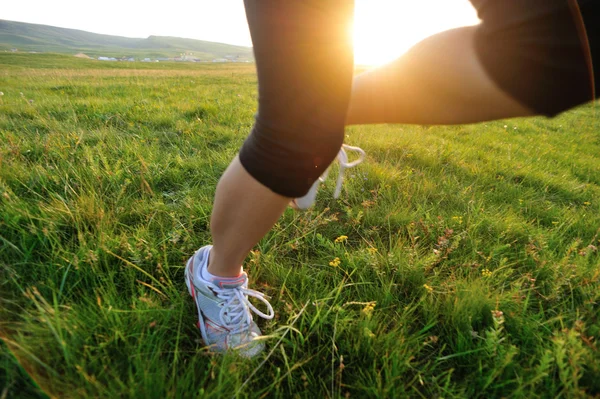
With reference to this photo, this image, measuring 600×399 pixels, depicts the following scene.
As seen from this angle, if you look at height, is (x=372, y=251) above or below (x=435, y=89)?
below

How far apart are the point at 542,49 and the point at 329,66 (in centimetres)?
63

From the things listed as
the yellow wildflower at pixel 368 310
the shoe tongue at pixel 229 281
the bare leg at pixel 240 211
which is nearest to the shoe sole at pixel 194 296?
the shoe tongue at pixel 229 281

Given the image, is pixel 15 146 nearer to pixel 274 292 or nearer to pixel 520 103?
pixel 274 292

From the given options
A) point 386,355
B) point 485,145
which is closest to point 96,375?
point 386,355

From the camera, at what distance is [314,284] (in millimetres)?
1374

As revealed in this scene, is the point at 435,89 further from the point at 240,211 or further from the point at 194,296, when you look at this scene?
the point at 194,296

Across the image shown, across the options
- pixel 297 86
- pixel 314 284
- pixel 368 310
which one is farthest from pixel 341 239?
pixel 297 86

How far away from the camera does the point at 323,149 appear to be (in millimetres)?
903

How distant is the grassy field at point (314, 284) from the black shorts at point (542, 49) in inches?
30.0

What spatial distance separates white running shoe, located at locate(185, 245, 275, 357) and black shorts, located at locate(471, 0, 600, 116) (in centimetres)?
111

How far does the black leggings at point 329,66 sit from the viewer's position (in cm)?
80

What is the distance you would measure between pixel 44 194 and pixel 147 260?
97 centimetres

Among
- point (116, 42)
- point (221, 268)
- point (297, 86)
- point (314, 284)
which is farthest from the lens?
point (116, 42)

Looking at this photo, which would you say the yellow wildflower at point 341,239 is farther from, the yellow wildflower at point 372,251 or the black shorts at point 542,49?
the black shorts at point 542,49
